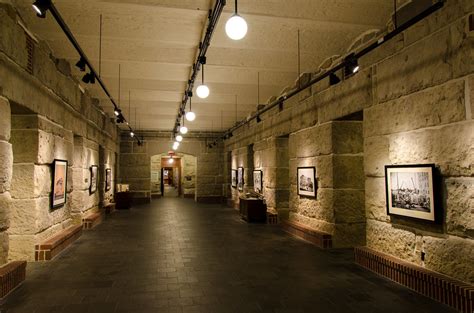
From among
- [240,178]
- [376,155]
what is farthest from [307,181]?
[240,178]

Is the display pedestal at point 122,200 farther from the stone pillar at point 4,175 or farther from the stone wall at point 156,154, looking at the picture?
the stone pillar at point 4,175

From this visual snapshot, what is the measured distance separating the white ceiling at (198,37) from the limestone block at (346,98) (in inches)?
24.1

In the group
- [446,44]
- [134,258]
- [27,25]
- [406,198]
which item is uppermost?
[27,25]

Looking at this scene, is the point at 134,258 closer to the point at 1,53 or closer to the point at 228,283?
the point at 228,283

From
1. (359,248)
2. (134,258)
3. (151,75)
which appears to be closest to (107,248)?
(134,258)

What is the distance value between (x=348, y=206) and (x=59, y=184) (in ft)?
17.6

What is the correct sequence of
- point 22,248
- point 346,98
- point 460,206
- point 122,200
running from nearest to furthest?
point 460,206, point 22,248, point 346,98, point 122,200

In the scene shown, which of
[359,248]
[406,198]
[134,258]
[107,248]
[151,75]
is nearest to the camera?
[406,198]

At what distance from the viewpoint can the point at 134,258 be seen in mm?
→ 5426

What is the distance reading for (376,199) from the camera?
4812mm

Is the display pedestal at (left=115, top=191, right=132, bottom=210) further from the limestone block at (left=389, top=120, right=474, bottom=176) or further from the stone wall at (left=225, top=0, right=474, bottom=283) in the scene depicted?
the limestone block at (left=389, top=120, right=474, bottom=176)

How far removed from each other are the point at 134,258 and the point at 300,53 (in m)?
4.51

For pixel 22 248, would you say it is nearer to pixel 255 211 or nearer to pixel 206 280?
pixel 206 280

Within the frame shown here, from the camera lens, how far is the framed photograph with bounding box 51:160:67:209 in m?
5.81
